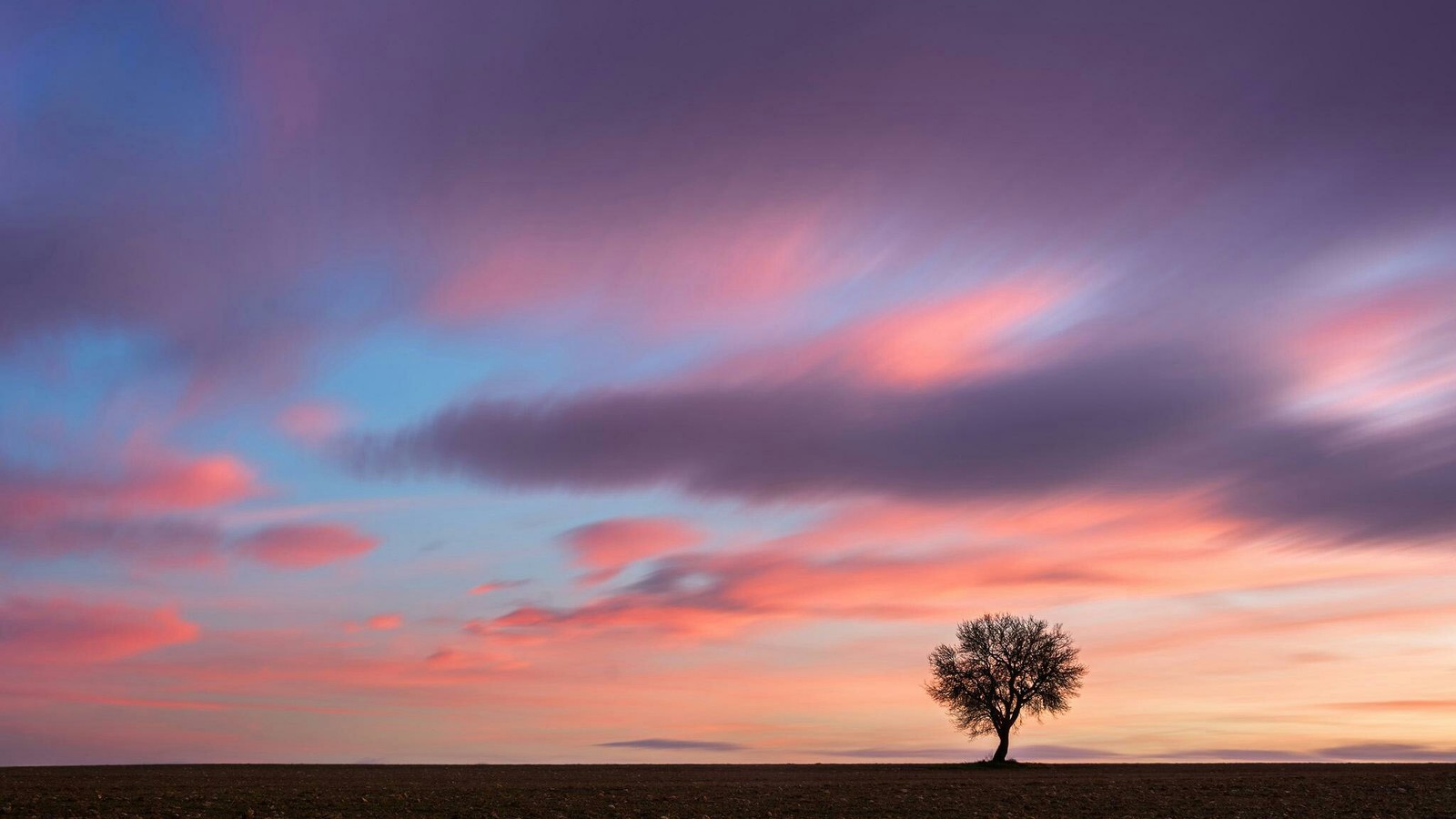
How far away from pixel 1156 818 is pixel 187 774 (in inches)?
2288

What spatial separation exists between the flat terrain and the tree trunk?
16.0 meters

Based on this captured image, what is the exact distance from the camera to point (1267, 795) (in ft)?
163

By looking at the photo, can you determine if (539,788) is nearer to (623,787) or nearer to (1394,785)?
(623,787)

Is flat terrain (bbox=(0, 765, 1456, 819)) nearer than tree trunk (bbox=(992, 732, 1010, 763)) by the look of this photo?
Yes

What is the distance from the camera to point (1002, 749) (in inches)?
3504

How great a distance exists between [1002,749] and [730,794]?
1822 inches

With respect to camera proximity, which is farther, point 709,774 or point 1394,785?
point 709,774

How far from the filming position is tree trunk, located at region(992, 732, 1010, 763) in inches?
3455

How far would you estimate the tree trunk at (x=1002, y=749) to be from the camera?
87750 mm

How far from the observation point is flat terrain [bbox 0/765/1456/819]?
42312 mm

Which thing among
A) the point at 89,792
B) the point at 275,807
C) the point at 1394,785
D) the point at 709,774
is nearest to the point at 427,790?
the point at 275,807

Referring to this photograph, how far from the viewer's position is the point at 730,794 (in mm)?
50219

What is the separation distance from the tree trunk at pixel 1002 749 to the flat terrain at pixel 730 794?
52.4ft

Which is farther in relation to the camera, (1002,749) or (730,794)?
(1002,749)
